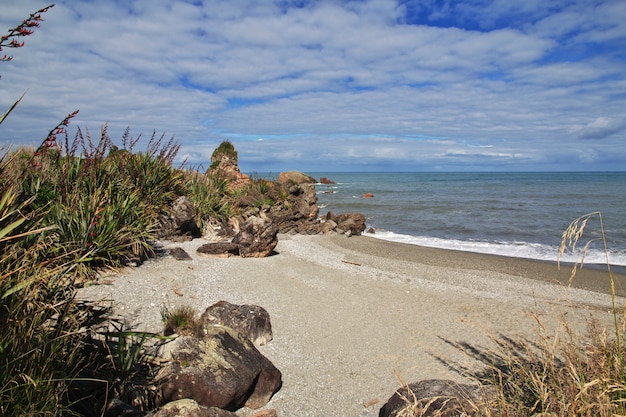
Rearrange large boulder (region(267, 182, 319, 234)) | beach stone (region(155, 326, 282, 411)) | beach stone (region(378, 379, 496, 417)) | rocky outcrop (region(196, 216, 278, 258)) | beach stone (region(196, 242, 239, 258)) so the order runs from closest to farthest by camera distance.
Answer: beach stone (region(378, 379, 496, 417)) → beach stone (region(155, 326, 282, 411)) → beach stone (region(196, 242, 239, 258)) → rocky outcrop (region(196, 216, 278, 258)) → large boulder (region(267, 182, 319, 234))

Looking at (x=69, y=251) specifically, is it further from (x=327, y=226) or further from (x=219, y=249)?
(x=327, y=226)

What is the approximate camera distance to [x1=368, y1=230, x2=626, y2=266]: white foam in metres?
15.1

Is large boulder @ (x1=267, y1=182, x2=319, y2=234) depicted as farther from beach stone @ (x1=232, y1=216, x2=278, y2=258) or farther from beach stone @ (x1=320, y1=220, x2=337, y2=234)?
beach stone @ (x1=232, y1=216, x2=278, y2=258)

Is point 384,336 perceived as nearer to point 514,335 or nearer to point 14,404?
point 514,335

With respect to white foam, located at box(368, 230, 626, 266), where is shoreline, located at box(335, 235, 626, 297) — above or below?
below

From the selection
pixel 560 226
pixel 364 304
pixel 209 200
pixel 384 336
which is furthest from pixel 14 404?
pixel 560 226

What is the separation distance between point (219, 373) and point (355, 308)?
4157 millimetres

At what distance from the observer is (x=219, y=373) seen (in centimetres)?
448

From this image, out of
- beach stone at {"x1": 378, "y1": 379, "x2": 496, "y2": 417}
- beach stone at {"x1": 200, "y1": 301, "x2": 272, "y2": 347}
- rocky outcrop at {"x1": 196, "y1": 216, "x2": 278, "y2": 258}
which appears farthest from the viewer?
rocky outcrop at {"x1": 196, "y1": 216, "x2": 278, "y2": 258}

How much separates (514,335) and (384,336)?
226 cm

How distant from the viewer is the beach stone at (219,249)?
34.6ft

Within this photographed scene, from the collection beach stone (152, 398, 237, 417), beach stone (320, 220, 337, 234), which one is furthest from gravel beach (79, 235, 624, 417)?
beach stone (320, 220, 337, 234)

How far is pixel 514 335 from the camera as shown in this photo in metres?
7.23

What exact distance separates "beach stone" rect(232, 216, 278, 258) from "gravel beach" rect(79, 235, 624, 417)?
14.6 inches
